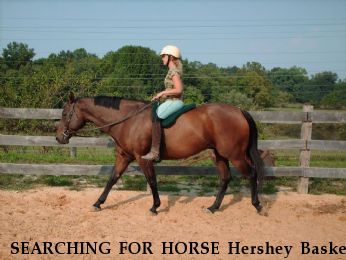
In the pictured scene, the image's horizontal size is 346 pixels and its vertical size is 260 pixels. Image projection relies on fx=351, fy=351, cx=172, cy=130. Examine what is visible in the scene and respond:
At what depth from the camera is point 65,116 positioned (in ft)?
20.1

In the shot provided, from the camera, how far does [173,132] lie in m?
5.84

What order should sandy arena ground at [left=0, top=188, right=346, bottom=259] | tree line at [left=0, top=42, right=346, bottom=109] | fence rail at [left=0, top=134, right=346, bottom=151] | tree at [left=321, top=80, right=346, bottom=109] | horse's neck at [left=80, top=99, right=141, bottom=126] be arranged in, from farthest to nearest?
tree at [left=321, top=80, right=346, bottom=109], tree line at [left=0, top=42, right=346, bottom=109], fence rail at [left=0, top=134, right=346, bottom=151], horse's neck at [left=80, top=99, right=141, bottom=126], sandy arena ground at [left=0, top=188, right=346, bottom=259]

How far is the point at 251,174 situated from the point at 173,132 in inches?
59.9

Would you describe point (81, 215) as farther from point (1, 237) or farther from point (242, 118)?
point (242, 118)

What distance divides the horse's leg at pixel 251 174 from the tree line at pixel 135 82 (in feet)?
28.6

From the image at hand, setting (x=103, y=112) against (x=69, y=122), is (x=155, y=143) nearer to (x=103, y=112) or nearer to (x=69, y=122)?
(x=103, y=112)

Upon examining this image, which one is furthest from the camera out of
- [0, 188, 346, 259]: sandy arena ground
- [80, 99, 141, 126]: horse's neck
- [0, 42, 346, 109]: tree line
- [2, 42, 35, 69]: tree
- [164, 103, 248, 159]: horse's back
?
[2, 42, 35, 69]: tree

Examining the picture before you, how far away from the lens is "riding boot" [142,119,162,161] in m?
5.64

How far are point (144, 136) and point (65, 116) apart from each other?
1494mm

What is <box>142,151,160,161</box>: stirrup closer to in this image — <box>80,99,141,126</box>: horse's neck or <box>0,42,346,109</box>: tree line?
<box>80,99,141,126</box>: horse's neck

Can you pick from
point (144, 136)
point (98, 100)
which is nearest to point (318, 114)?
point (144, 136)

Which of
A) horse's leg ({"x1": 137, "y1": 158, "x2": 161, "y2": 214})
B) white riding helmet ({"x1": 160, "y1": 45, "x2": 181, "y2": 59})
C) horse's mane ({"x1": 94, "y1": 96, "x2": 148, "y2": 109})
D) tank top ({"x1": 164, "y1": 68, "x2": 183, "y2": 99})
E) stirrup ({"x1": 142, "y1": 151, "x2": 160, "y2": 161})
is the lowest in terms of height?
horse's leg ({"x1": 137, "y1": 158, "x2": 161, "y2": 214})

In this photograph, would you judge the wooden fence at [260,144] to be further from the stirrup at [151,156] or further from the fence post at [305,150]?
the stirrup at [151,156]

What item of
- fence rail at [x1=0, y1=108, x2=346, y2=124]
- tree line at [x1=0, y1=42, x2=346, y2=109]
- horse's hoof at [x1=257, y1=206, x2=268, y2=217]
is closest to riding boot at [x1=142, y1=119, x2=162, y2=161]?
horse's hoof at [x1=257, y1=206, x2=268, y2=217]
